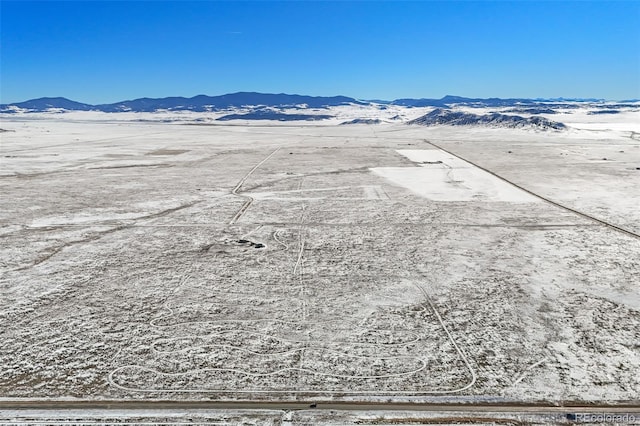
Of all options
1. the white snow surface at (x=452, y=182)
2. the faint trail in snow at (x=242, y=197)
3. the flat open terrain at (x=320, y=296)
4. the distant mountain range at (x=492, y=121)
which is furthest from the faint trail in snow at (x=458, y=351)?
the distant mountain range at (x=492, y=121)

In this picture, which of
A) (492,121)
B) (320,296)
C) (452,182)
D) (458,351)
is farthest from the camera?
(492,121)

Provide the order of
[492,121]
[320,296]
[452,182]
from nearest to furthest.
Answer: [320,296] → [452,182] → [492,121]

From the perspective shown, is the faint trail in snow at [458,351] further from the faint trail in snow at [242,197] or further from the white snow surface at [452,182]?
the white snow surface at [452,182]

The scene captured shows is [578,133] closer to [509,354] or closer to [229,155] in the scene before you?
[229,155]

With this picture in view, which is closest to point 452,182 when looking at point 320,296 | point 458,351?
point 320,296

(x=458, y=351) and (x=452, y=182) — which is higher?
(x=458, y=351)

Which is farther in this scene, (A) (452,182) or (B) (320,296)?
(A) (452,182)

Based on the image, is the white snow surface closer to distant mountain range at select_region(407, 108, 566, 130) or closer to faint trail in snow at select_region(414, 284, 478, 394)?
faint trail in snow at select_region(414, 284, 478, 394)

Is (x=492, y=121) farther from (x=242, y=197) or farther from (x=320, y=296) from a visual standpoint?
(x=320, y=296)
